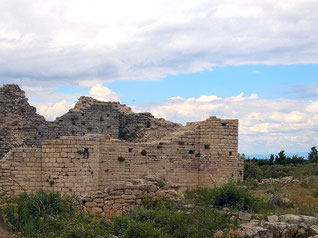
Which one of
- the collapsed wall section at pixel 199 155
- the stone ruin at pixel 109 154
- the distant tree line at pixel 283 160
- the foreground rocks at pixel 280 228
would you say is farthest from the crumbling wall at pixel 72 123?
the distant tree line at pixel 283 160

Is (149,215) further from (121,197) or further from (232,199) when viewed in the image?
(232,199)

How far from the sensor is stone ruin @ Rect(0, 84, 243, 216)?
15430mm

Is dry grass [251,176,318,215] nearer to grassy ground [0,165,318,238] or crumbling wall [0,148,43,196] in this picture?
grassy ground [0,165,318,238]

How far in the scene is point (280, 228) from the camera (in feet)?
38.1

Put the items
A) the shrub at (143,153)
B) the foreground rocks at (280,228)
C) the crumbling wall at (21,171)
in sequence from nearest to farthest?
the foreground rocks at (280,228)
the crumbling wall at (21,171)
the shrub at (143,153)

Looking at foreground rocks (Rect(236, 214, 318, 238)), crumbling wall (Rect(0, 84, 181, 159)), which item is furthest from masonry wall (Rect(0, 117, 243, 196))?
foreground rocks (Rect(236, 214, 318, 238))

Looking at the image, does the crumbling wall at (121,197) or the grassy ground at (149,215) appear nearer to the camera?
the grassy ground at (149,215)

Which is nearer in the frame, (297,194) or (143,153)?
(297,194)

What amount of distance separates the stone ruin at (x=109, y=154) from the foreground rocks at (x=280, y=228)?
3.09 metres

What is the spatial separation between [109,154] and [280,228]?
25.7 feet

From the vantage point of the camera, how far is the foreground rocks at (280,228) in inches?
447

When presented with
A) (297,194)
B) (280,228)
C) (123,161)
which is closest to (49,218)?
(280,228)

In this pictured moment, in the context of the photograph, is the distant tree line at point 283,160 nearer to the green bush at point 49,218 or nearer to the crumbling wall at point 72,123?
the crumbling wall at point 72,123

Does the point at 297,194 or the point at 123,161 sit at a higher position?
the point at 123,161
